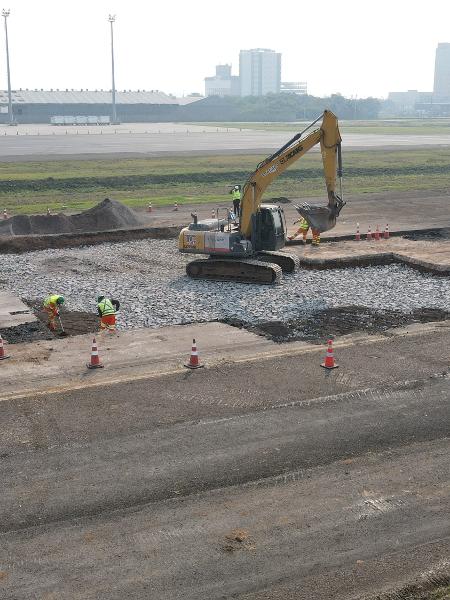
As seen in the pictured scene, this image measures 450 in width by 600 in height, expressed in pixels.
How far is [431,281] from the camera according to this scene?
26.2 m

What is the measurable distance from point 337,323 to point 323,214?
543cm

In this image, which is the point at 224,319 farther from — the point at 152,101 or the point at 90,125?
the point at 152,101

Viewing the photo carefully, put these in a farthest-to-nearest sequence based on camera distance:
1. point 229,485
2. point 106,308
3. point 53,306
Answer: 1. point 53,306
2. point 106,308
3. point 229,485

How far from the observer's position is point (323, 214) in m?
25.5

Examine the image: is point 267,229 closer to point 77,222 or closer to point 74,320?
point 74,320

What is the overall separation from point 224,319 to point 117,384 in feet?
18.7

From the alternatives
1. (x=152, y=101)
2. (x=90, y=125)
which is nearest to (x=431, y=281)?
(x=90, y=125)

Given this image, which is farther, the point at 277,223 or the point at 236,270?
the point at 277,223

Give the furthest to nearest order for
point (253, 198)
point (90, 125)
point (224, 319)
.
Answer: point (90, 125)
point (253, 198)
point (224, 319)

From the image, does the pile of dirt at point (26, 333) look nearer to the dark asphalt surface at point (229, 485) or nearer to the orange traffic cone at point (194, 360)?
the orange traffic cone at point (194, 360)

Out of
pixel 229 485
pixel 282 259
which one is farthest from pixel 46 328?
pixel 229 485

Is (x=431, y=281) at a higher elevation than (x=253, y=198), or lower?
lower

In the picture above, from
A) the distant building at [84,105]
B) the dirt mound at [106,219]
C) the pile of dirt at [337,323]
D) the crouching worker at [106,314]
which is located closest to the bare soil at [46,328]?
the crouching worker at [106,314]

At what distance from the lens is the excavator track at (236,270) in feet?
83.4
